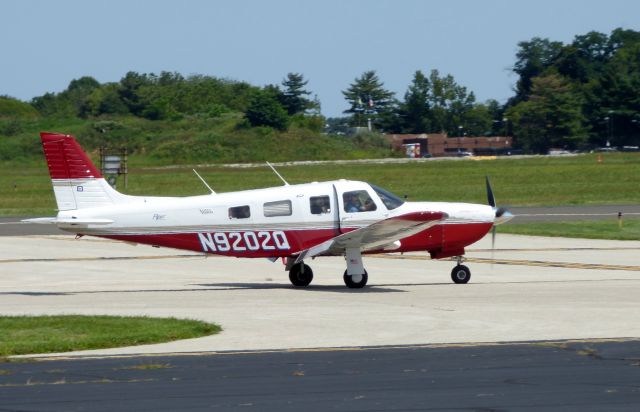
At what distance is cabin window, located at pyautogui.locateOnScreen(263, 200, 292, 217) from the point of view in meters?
22.2

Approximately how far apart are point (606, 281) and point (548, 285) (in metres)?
1.45

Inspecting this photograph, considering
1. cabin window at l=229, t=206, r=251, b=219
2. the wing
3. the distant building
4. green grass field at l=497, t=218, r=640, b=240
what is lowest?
green grass field at l=497, t=218, r=640, b=240

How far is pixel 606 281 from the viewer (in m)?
23.4

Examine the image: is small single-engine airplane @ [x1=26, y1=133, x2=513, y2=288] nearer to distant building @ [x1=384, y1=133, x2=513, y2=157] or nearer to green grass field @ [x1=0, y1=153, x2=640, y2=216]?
green grass field @ [x1=0, y1=153, x2=640, y2=216]

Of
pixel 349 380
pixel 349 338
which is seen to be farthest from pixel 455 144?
pixel 349 380

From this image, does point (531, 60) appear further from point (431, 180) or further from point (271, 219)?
point (271, 219)

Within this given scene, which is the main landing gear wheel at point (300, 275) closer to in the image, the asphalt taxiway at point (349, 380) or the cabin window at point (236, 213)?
the cabin window at point (236, 213)

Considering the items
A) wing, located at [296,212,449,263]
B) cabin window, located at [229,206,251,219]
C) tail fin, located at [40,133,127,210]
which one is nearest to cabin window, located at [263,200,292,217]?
cabin window, located at [229,206,251,219]

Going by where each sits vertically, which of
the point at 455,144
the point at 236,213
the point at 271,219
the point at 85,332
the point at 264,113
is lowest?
the point at 85,332

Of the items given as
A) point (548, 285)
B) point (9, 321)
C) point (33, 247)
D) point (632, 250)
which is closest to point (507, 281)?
point (548, 285)

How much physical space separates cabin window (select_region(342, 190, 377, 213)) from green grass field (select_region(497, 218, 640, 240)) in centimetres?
1463

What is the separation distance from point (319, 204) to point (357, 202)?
738mm

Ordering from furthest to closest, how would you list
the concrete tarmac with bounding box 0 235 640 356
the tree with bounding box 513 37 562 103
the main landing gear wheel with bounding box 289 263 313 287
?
the tree with bounding box 513 37 562 103
the main landing gear wheel with bounding box 289 263 313 287
the concrete tarmac with bounding box 0 235 640 356

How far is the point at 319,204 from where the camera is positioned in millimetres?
22469
